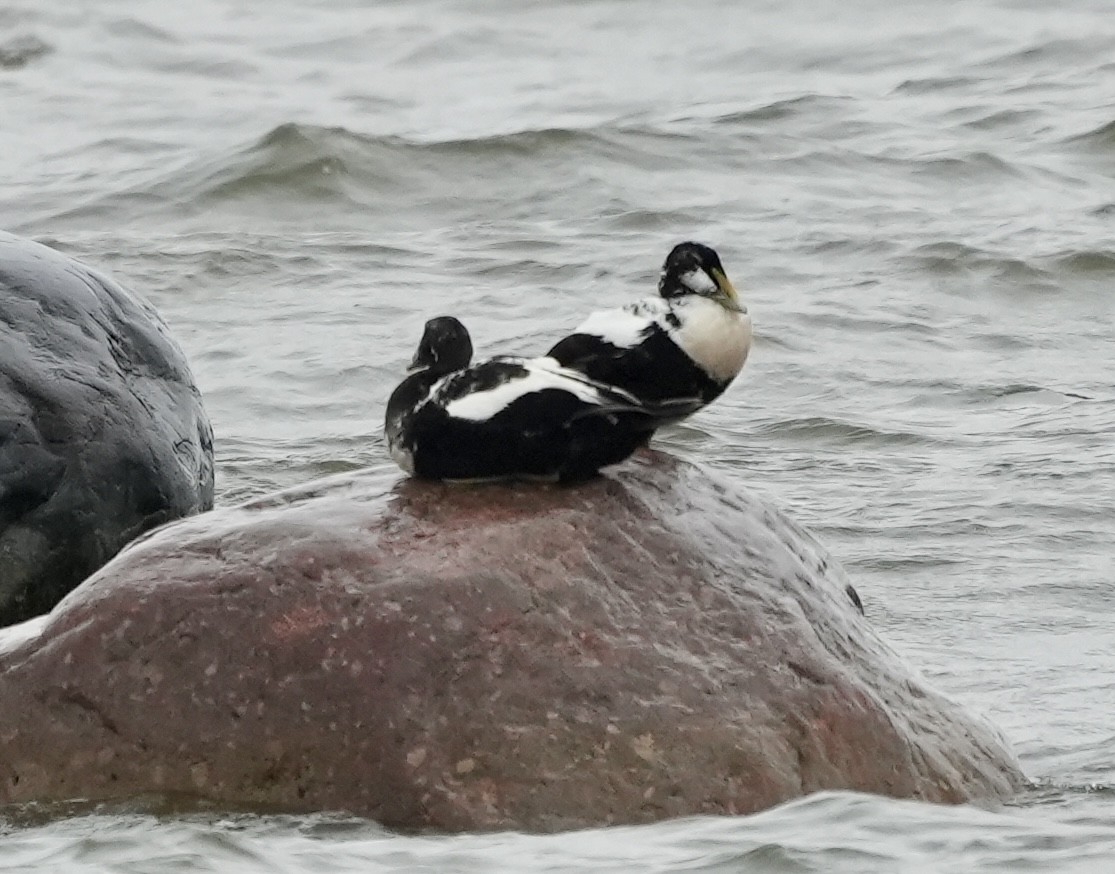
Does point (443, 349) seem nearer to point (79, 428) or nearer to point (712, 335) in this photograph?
point (712, 335)

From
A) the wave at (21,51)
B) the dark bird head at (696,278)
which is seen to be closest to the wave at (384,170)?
the wave at (21,51)

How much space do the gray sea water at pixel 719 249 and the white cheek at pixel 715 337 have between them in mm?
1214

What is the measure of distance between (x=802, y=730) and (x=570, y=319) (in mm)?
6567

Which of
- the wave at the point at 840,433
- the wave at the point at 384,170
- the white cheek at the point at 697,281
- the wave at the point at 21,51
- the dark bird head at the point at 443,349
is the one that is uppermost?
the wave at the point at 21,51

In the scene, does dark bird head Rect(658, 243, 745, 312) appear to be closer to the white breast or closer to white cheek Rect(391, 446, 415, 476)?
the white breast

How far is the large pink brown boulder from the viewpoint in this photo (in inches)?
200

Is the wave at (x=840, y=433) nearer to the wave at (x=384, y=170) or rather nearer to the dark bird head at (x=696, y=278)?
the dark bird head at (x=696, y=278)

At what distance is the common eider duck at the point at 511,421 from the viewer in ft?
18.0

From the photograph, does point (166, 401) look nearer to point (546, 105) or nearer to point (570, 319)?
point (570, 319)

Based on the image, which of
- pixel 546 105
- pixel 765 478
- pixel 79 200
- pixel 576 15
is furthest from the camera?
pixel 576 15

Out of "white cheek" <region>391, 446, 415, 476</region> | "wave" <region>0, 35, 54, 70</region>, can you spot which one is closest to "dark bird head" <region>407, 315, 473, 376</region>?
"white cheek" <region>391, 446, 415, 476</region>

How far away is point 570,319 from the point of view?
1168 centimetres

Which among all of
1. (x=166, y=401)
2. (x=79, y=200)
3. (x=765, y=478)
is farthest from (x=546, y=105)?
(x=166, y=401)

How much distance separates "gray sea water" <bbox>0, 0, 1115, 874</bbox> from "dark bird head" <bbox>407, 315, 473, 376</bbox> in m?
1.29
